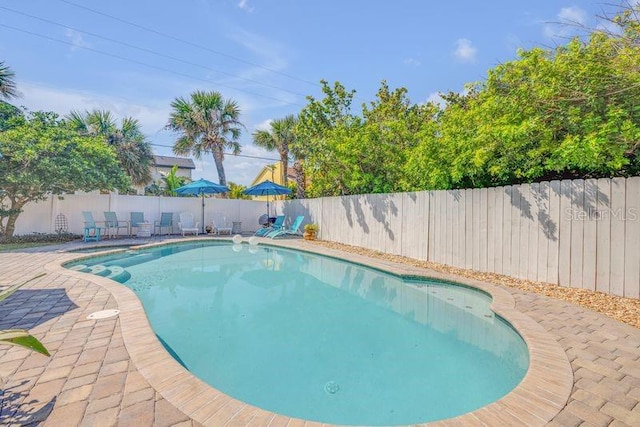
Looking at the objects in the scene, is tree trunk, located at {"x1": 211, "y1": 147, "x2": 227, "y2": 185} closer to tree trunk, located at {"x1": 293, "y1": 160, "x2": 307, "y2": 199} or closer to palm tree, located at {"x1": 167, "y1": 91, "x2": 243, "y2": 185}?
palm tree, located at {"x1": 167, "y1": 91, "x2": 243, "y2": 185}

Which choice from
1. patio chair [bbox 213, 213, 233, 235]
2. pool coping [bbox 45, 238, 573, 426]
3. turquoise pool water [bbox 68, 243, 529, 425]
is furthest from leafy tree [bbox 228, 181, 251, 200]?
pool coping [bbox 45, 238, 573, 426]

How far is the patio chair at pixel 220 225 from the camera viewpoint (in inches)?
623

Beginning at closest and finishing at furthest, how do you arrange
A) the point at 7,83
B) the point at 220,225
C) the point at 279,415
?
the point at 279,415 < the point at 7,83 < the point at 220,225

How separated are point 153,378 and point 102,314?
2.12 metres

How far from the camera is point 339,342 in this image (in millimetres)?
4352

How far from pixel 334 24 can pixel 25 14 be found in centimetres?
1062

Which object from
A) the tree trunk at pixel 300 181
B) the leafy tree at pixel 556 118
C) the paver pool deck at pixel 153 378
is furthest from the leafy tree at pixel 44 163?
the leafy tree at pixel 556 118

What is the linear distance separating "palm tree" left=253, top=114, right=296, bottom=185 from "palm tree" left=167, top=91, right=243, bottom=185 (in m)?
1.52

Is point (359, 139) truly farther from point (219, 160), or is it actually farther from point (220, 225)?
point (219, 160)

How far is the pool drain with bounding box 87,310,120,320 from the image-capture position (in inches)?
161

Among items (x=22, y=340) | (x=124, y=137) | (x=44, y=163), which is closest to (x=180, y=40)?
(x=124, y=137)

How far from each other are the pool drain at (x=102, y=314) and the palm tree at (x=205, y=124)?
14505 millimetres

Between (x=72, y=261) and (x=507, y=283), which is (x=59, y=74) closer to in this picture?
(x=72, y=261)

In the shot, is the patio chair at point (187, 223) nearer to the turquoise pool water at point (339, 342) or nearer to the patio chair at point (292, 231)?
the patio chair at point (292, 231)
